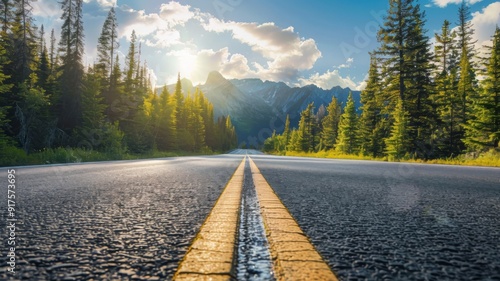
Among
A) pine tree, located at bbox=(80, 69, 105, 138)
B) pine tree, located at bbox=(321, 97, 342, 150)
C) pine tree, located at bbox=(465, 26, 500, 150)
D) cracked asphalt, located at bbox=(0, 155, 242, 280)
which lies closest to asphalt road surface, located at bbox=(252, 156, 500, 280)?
cracked asphalt, located at bbox=(0, 155, 242, 280)

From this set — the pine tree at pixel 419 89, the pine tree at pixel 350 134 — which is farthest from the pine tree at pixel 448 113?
the pine tree at pixel 350 134

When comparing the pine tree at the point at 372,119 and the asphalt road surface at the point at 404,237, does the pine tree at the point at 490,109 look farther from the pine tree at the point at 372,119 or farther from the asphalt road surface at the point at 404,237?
the asphalt road surface at the point at 404,237

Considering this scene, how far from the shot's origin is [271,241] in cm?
164

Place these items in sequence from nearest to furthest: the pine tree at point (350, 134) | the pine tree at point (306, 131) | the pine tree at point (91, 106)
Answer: the pine tree at point (91, 106) < the pine tree at point (350, 134) < the pine tree at point (306, 131)

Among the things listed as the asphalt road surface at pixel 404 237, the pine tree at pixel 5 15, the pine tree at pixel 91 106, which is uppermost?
the pine tree at pixel 5 15

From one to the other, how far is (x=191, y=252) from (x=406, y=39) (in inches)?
1366

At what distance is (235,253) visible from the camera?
1407 mm

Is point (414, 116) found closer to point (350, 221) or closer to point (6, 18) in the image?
point (350, 221)

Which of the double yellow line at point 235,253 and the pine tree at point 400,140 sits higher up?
the pine tree at point 400,140

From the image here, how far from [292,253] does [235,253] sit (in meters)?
0.26

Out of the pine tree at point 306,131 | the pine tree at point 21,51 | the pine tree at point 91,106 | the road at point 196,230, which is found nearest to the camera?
the road at point 196,230

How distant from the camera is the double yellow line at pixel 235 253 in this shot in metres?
1.14

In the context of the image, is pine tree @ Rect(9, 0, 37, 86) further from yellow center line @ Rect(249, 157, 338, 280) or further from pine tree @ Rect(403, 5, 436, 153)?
pine tree @ Rect(403, 5, 436, 153)

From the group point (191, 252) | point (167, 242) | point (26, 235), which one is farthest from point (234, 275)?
point (26, 235)
